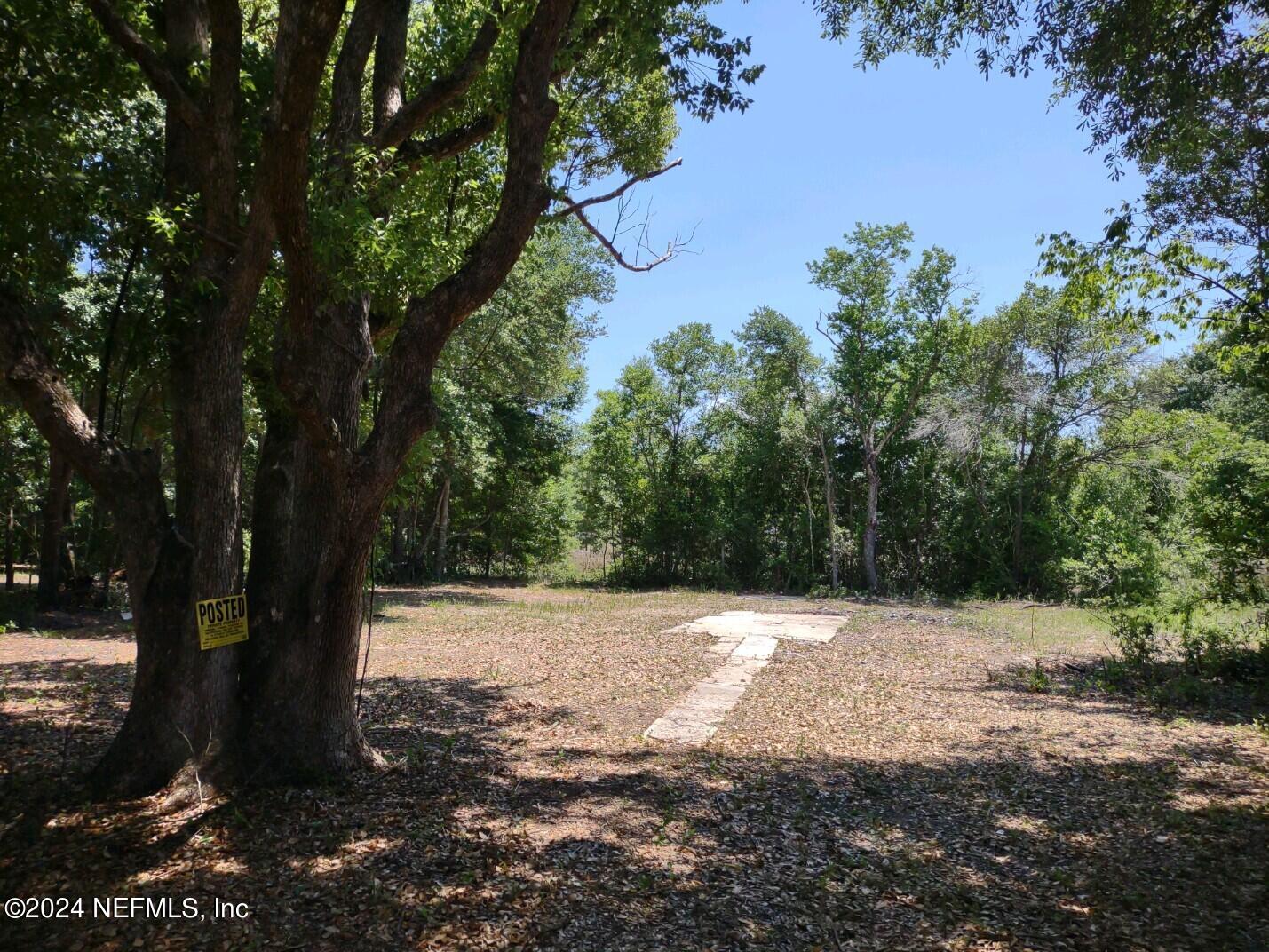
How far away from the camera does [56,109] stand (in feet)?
15.4

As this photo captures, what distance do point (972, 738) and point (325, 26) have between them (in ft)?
20.5

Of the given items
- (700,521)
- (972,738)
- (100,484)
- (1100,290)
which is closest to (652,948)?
(100,484)

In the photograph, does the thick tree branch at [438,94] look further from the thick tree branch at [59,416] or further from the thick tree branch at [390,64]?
the thick tree branch at [59,416]

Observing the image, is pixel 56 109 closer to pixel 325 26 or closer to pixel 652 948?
pixel 325 26

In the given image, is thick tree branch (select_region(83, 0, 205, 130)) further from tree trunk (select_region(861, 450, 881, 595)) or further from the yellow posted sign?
tree trunk (select_region(861, 450, 881, 595))

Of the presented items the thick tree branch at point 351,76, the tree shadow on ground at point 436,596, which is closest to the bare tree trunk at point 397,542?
the tree shadow on ground at point 436,596

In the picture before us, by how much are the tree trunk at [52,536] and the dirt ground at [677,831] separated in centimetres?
594

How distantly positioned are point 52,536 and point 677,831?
41.2 feet

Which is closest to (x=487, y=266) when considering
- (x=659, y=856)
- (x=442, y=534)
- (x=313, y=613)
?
(x=313, y=613)

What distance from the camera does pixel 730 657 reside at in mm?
9195

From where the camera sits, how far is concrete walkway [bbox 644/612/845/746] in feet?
20.0

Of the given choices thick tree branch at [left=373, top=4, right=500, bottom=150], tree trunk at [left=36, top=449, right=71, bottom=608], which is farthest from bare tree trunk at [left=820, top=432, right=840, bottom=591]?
thick tree branch at [left=373, top=4, right=500, bottom=150]

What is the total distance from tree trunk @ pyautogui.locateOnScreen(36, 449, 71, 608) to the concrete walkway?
9982mm

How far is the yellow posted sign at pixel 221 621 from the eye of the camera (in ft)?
12.9
